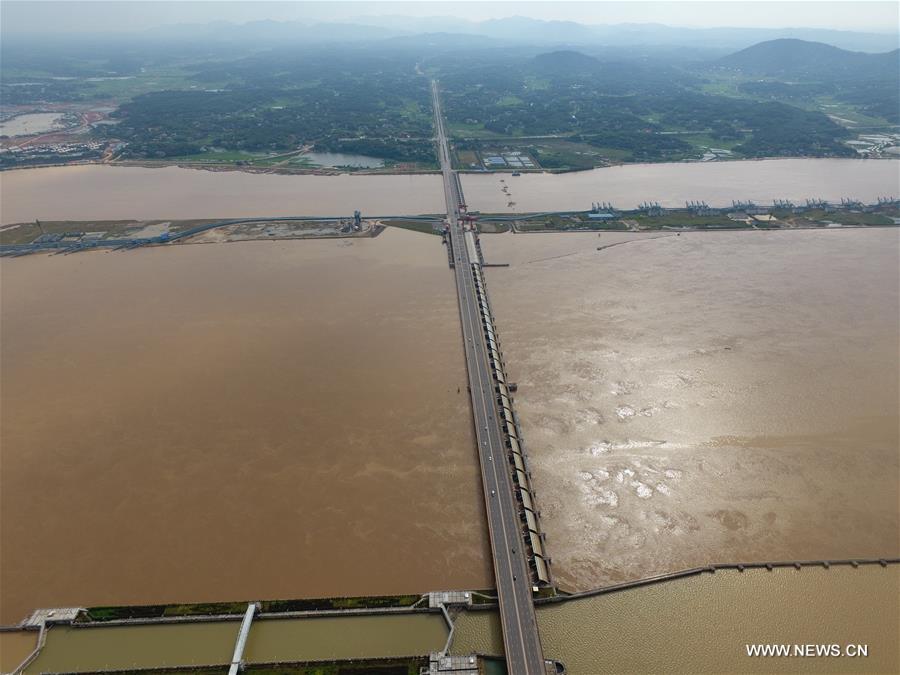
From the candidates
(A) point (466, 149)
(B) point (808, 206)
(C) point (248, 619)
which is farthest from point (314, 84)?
→ (C) point (248, 619)

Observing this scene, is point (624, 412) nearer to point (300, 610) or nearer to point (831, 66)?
point (300, 610)

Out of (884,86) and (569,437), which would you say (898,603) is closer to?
(569,437)

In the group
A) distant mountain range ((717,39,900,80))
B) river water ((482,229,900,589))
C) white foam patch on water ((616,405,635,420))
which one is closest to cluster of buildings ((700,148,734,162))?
river water ((482,229,900,589))

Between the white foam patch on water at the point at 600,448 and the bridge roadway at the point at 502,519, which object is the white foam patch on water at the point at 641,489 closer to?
the white foam patch on water at the point at 600,448

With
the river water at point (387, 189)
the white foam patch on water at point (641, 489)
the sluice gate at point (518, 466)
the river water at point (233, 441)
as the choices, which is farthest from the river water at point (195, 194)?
the white foam patch on water at point (641, 489)

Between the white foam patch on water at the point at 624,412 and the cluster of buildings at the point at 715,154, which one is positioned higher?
the cluster of buildings at the point at 715,154

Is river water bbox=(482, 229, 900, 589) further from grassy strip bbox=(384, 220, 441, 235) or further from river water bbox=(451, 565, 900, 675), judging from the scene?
grassy strip bbox=(384, 220, 441, 235)

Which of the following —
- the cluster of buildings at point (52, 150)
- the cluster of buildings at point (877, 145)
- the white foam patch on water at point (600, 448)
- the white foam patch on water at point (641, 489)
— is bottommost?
the white foam patch on water at point (641, 489)

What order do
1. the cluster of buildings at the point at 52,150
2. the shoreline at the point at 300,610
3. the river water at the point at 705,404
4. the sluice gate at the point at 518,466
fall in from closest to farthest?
1. the shoreline at the point at 300,610
2. the sluice gate at the point at 518,466
3. the river water at the point at 705,404
4. the cluster of buildings at the point at 52,150
